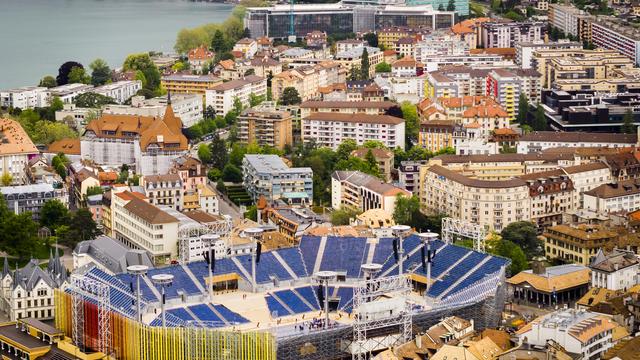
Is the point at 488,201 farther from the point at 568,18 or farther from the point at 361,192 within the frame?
the point at 568,18

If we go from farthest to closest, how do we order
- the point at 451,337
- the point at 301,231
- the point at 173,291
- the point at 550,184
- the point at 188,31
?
1. the point at 188,31
2. the point at 550,184
3. the point at 301,231
4. the point at 173,291
5. the point at 451,337

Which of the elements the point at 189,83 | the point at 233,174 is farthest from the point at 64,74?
the point at 233,174

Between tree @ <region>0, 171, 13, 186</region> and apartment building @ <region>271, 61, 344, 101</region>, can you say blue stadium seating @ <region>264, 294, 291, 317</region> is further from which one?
apartment building @ <region>271, 61, 344, 101</region>

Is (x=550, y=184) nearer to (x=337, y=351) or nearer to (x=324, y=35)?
(x=337, y=351)

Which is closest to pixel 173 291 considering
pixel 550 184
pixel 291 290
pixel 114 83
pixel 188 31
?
pixel 291 290

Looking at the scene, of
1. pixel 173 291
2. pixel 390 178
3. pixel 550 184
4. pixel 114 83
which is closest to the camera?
pixel 173 291
